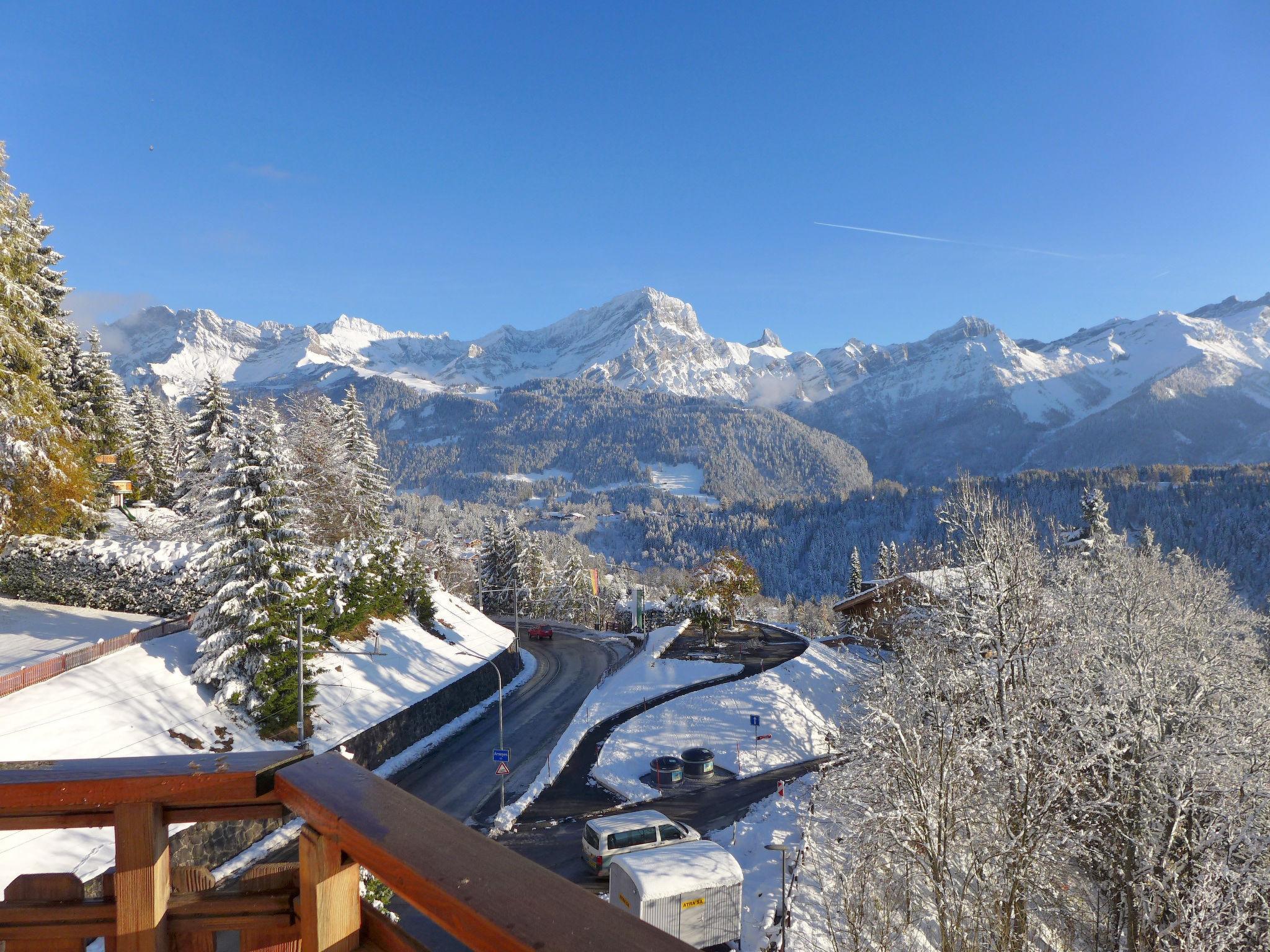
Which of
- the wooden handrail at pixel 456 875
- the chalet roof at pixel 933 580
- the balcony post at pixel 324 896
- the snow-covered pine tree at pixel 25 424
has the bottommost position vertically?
the chalet roof at pixel 933 580

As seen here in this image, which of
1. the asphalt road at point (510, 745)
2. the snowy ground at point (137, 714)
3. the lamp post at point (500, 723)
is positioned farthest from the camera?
the asphalt road at point (510, 745)

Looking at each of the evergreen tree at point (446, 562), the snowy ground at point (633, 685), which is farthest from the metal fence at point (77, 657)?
the evergreen tree at point (446, 562)

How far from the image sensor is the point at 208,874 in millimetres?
1937

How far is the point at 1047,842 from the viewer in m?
13.5

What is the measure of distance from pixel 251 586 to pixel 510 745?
14617 millimetres

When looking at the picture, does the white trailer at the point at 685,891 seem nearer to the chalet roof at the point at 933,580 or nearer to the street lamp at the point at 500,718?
the street lamp at the point at 500,718

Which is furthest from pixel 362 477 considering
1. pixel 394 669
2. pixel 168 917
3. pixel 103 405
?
pixel 168 917

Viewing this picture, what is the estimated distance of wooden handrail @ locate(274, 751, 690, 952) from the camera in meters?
1.18

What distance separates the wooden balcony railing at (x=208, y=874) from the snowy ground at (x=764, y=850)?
17.0 m

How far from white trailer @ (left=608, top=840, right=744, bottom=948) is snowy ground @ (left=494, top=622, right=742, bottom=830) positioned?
41.5 ft

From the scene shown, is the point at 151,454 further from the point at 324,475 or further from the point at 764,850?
the point at 764,850

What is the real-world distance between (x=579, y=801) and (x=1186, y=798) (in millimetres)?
18252

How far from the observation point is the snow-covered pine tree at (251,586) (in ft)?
76.8

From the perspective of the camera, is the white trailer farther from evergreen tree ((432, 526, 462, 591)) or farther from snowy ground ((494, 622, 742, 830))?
evergreen tree ((432, 526, 462, 591))
